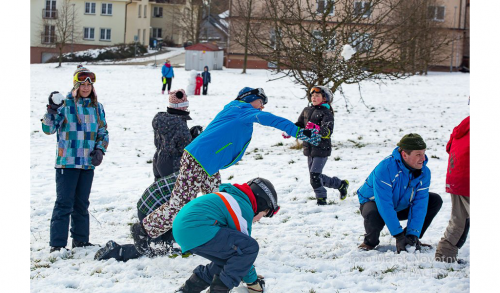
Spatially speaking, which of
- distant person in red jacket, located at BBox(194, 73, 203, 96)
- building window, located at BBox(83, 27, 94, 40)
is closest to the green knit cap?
distant person in red jacket, located at BBox(194, 73, 203, 96)

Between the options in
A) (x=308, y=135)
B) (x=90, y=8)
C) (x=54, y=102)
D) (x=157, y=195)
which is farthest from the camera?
(x=90, y=8)

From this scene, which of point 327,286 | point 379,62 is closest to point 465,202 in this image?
point 327,286

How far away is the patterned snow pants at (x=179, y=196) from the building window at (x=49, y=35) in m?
47.1

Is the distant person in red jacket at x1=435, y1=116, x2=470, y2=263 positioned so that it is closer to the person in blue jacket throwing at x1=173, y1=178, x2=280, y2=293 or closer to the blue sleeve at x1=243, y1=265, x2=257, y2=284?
the person in blue jacket throwing at x1=173, y1=178, x2=280, y2=293

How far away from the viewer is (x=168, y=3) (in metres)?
68.6

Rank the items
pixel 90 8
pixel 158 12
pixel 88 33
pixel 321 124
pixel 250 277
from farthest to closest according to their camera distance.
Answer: pixel 158 12 < pixel 88 33 < pixel 90 8 < pixel 321 124 < pixel 250 277

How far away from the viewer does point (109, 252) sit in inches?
217

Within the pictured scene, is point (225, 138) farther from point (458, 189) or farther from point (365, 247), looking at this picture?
point (458, 189)

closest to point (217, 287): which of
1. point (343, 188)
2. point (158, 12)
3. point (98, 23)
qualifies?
point (343, 188)

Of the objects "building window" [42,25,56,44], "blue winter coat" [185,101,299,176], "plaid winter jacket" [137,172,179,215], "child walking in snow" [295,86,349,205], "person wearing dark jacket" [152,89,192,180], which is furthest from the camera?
"building window" [42,25,56,44]

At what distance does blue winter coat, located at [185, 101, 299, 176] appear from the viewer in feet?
17.2

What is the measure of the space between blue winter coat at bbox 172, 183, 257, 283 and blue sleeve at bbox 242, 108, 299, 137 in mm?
911

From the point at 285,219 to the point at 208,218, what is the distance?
290cm

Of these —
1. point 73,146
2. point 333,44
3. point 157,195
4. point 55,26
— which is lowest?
point 157,195
